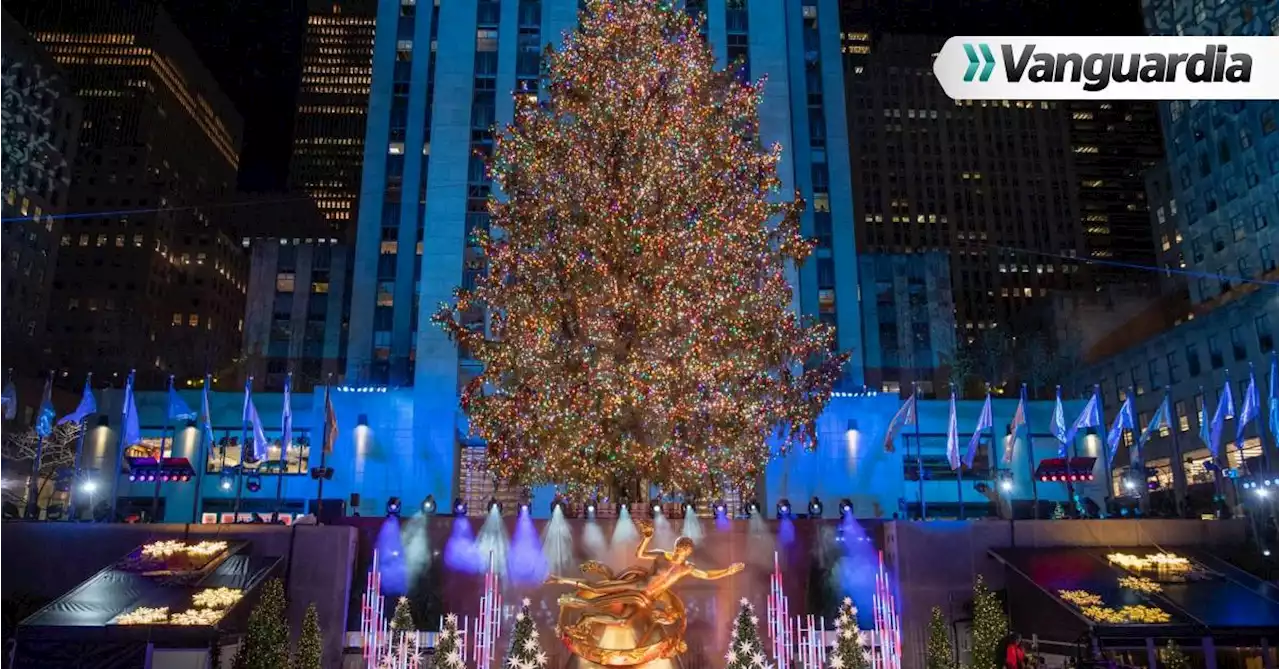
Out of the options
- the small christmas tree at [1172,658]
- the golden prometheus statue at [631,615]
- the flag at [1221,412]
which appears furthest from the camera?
the flag at [1221,412]

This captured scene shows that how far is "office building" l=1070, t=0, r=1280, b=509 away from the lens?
5547 cm

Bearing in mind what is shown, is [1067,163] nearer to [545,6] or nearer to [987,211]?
[987,211]

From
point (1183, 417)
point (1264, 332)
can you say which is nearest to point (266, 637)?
point (1264, 332)

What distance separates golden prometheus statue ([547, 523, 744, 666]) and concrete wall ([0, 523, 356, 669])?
7.98 m

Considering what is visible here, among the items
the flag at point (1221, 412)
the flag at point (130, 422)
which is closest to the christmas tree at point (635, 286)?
the flag at point (130, 422)

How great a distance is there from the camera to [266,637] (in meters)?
17.1

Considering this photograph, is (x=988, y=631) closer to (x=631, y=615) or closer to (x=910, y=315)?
(x=631, y=615)

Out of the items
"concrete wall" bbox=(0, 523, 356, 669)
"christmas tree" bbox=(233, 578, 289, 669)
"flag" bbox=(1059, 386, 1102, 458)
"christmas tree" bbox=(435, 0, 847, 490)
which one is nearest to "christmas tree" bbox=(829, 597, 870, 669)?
"christmas tree" bbox=(435, 0, 847, 490)

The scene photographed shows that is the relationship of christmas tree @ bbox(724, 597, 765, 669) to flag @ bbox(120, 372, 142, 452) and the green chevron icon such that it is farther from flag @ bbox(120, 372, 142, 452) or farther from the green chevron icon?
flag @ bbox(120, 372, 142, 452)

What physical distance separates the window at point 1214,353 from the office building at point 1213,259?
0.07 m

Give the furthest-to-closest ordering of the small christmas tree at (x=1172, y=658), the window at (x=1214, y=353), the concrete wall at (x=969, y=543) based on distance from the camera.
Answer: the window at (x=1214, y=353), the concrete wall at (x=969, y=543), the small christmas tree at (x=1172, y=658)

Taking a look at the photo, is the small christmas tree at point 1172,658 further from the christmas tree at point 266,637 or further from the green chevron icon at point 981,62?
the christmas tree at point 266,637

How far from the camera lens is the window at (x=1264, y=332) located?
53438 mm

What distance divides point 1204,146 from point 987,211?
60.1 meters
